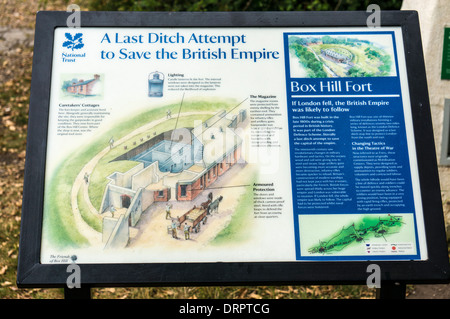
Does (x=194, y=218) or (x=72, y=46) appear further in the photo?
(x=72, y=46)

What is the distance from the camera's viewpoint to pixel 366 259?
1857 mm

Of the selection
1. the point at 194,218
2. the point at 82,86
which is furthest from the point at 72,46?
the point at 194,218

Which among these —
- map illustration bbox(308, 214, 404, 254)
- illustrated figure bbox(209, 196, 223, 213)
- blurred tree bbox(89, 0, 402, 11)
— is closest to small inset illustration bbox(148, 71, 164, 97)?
illustrated figure bbox(209, 196, 223, 213)

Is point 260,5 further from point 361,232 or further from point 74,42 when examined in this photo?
point 361,232

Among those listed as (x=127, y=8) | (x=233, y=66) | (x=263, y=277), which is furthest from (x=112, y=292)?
(x=127, y=8)

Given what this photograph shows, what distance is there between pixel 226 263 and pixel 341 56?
110 centimetres

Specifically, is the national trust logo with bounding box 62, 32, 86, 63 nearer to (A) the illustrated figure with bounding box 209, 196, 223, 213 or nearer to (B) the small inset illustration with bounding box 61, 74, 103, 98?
(B) the small inset illustration with bounding box 61, 74, 103, 98

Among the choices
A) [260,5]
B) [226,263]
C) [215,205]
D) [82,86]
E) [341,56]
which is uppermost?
[260,5]

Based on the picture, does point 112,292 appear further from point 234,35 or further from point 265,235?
point 234,35

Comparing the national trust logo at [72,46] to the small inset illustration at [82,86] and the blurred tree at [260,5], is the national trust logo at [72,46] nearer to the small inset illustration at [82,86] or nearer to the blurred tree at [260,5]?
the small inset illustration at [82,86]

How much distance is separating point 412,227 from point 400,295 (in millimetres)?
301

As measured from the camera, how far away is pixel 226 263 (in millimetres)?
1843

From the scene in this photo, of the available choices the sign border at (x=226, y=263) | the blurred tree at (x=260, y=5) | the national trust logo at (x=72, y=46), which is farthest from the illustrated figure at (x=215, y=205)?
the blurred tree at (x=260, y=5)

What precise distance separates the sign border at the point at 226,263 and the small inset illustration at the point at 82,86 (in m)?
0.08
